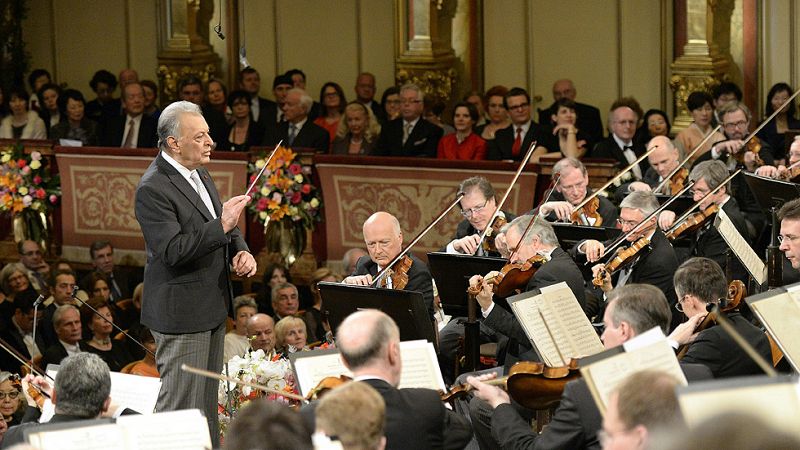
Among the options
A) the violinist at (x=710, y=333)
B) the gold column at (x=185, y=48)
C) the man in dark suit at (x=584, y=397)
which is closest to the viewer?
the man in dark suit at (x=584, y=397)

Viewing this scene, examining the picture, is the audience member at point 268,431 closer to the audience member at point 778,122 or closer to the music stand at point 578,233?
the music stand at point 578,233

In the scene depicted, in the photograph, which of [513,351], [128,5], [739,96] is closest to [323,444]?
[513,351]

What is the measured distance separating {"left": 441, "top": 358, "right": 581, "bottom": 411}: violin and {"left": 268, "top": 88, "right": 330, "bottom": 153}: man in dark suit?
616 cm

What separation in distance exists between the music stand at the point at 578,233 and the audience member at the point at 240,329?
218cm

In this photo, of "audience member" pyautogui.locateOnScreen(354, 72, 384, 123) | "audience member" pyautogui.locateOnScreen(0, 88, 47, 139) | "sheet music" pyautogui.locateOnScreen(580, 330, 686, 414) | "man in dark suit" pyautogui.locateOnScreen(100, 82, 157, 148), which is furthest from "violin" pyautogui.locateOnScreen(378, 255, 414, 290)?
"audience member" pyautogui.locateOnScreen(0, 88, 47, 139)

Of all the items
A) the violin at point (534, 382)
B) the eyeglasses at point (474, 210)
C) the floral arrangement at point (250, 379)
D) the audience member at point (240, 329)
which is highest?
the eyeglasses at point (474, 210)

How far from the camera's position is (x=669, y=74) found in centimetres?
1219

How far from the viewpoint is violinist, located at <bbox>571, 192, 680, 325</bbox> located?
23.4 ft

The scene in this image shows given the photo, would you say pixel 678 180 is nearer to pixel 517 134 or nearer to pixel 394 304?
pixel 517 134

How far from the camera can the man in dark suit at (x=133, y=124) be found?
470 inches

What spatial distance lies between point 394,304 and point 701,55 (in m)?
6.31

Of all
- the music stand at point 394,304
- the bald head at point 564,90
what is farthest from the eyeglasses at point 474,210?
the bald head at point 564,90

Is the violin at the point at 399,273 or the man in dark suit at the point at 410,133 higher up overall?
the man in dark suit at the point at 410,133

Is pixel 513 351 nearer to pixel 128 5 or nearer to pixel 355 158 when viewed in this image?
pixel 355 158
